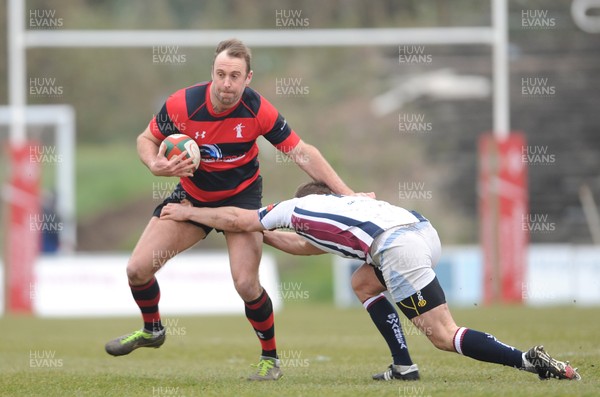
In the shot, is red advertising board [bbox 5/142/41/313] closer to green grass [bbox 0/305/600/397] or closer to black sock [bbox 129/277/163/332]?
green grass [bbox 0/305/600/397]

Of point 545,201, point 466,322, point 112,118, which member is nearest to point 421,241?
point 466,322

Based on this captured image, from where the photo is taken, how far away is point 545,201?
26.8 metres

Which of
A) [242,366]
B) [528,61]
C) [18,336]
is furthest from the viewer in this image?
[528,61]

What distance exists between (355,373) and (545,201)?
19.4m

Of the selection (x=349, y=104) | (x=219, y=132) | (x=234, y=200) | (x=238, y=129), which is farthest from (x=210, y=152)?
(x=349, y=104)

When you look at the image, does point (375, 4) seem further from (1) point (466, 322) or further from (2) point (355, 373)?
(2) point (355, 373)

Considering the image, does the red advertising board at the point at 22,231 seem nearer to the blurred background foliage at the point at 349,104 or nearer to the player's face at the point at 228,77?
the blurred background foliage at the point at 349,104

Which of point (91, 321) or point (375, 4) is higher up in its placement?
point (375, 4)

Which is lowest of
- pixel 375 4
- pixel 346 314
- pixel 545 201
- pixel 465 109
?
pixel 346 314

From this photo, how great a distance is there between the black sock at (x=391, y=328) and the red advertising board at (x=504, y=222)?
11.9 metres

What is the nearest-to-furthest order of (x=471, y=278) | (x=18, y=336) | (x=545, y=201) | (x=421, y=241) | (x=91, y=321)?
(x=421, y=241) → (x=18, y=336) → (x=91, y=321) → (x=471, y=278) → (x=545, y=201)

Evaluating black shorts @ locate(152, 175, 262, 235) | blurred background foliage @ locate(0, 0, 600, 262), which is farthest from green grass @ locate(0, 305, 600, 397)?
blurred background foliage @ locate(0, 0, 600, 262)

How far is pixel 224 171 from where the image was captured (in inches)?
316

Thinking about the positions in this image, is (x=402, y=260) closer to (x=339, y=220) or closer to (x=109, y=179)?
(x=339, y=220)
